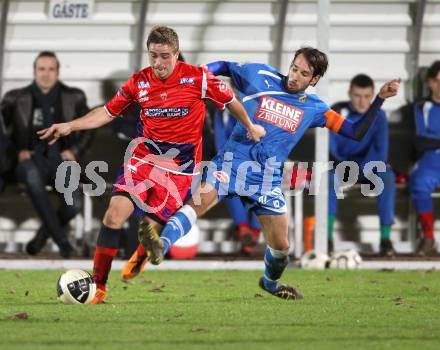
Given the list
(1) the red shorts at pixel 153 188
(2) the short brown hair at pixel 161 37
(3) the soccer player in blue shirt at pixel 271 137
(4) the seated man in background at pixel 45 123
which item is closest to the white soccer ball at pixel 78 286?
(1) the red shorts at pixel 153 188

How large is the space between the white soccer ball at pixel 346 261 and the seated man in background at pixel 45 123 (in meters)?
2.79

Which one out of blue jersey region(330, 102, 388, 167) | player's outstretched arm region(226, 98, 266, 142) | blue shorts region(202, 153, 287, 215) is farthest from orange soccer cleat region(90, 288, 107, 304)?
blue jersey region(330, 102, 388, 167)

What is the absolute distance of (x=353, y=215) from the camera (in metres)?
14.6

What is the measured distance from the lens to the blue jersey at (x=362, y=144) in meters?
13.3

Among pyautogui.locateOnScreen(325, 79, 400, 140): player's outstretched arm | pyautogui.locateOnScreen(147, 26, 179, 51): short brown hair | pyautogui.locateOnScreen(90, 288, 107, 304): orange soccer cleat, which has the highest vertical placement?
pyautogui.locateOnScreen(147, 26, 179, 51): short brown hair

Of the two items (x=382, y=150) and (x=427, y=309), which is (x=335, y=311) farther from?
(x=382, y=150)

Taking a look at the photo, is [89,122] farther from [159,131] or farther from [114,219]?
[114,219]

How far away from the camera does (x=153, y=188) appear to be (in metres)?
8.70

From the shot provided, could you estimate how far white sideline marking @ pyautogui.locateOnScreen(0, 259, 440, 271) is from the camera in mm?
12633

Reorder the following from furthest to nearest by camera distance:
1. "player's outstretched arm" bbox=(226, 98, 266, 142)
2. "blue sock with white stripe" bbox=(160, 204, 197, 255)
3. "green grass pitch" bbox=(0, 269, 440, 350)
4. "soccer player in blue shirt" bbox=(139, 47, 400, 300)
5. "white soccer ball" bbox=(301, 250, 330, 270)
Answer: "white soccer ball" bbox=(301, 250, 330, 270) < "soccer player in blue shirt" bbox=(139, 47, 400, 300) < "player's outstretched arm" bbox=(226, 98, 266, 142) < "blue sock with white stripe" bbox=(160, 204, 197, 255) < "green grass pitch" bbox=(0, 269, 440, 350)

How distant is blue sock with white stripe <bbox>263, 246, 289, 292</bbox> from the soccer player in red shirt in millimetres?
827

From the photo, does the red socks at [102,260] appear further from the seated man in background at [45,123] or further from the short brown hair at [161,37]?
the seated man in background at [45,123]

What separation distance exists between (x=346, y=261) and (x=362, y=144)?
154 cm

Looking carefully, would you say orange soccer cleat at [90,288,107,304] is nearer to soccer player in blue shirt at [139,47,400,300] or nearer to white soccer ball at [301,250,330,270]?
soccer player in blue shirt at [139,47,400,300]
